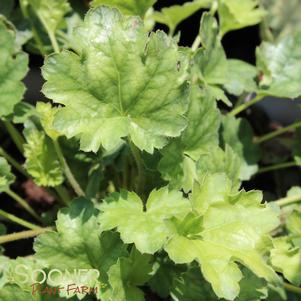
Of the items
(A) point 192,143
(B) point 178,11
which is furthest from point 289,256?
(B) point 178,11

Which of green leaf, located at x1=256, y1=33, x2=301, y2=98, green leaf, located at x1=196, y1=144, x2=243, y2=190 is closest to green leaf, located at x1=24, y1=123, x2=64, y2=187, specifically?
green leaf, located at x1=196, y1=144, x2=243, y2=190

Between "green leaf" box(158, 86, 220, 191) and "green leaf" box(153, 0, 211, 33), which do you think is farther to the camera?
"green leaf" box(153, 0, 211, 33)

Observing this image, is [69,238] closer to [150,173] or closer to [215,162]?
[150,173]

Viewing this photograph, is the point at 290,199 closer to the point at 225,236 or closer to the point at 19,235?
the point at 225,236

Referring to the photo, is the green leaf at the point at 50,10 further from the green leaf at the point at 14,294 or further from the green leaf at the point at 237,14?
the green leaf at the point at 14,294

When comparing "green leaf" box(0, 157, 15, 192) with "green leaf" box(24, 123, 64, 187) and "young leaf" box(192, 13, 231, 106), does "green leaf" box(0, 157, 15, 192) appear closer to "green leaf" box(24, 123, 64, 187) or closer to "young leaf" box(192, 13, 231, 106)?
"green leaf" box(24, 123, 64, 187)

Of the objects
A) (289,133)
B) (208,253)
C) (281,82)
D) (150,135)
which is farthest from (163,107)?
(289,133)

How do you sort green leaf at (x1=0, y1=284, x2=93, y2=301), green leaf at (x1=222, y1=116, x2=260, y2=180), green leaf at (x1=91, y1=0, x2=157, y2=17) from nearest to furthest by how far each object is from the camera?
green leaf at (x1=0, y1=284, x2=93, y2=301)
green leaf at (x1=91, y1=0, x2=157, y2=17)
green leaf at (x1=222, y1=116, x2=260, y2=180)

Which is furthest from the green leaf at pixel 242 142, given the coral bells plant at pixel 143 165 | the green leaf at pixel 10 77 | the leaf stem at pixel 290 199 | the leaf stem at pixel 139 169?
the green leaf at pixel 10 77
